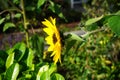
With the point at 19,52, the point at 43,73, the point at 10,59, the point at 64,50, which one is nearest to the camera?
the point at 43,73

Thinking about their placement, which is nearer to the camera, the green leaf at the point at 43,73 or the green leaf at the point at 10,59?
the green leaf at the point at 43,73

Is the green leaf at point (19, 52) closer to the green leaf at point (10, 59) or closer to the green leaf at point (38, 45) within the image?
the green leaf at point (10, 59)

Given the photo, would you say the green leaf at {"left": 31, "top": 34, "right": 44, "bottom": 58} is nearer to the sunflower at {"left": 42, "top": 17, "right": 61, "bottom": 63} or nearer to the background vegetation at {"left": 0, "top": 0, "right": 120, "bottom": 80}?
the background vegetation at {"left": 0, "top": 0, "right": 120, "bottom": 80}

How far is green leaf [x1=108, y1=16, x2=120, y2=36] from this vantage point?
3.61 feet

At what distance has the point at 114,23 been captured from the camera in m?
1.13

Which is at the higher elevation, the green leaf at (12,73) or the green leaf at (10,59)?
the green leaf at (10,59)

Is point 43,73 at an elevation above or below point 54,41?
below

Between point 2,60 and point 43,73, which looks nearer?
point 43,73

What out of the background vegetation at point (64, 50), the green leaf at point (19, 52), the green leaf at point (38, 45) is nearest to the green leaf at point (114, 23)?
the background vegetation at point (64, 50)

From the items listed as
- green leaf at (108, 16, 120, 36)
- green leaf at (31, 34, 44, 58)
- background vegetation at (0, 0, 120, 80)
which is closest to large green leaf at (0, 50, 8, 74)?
background vegetation at (0, 0, 120, 80)

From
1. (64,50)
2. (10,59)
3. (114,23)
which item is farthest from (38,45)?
(114,23)

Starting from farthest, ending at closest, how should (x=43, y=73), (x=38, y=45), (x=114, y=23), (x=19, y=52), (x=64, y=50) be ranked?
(x=38, y=45), (x=64, y=50), (x=19, y=52), (x=43, y=73), (x=114, y=23)

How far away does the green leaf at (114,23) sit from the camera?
43.3 inches

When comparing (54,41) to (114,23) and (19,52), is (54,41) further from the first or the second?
(114,23)
